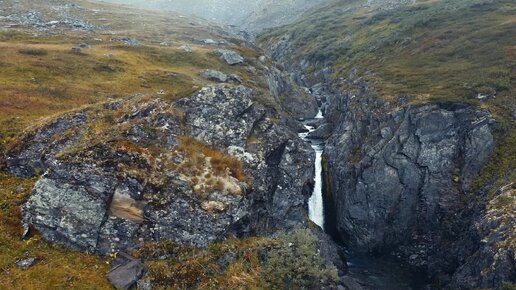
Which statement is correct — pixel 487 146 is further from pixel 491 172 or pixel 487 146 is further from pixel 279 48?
pixel 279 48

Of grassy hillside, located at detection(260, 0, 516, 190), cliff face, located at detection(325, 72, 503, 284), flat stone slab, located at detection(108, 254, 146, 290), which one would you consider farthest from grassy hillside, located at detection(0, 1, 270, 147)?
grassy hillside, located at detection(260, 0, 516, 190)

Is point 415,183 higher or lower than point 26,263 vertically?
lower

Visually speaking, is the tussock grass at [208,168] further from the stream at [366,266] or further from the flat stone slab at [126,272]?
the stream at [366,266]

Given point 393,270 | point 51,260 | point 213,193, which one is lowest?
point 393,270

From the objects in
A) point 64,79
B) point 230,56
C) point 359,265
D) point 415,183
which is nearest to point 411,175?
point 415,183

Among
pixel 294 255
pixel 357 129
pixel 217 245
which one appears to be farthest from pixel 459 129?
pixel 217 245

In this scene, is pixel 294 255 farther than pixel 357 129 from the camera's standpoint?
No

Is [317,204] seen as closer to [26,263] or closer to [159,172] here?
[159,172]
